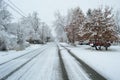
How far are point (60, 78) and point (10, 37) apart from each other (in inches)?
1026

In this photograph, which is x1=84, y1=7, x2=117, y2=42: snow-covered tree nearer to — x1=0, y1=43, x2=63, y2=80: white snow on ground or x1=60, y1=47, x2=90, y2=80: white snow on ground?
x1=0, y1=43, x2=63, y2=80: white snow on ground

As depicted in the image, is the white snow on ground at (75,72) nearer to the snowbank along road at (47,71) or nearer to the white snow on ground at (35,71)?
the snowbank along road at (47,71)

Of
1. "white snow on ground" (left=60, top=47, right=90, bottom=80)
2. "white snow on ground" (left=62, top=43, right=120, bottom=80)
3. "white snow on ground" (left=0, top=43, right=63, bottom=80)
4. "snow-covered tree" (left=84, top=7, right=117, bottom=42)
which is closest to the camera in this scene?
"white snow on ground" (left=60, top=47, right=90, bottom=80)

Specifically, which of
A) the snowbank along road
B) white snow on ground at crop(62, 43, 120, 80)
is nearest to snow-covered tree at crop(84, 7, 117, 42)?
white snow on ground at crop(62, 43, 120, 80)

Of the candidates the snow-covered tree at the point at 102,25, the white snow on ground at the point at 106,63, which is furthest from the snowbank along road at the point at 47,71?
the snow-covered tree at the point at 102,25

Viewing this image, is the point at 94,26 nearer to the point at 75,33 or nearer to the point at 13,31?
the point at 13,31

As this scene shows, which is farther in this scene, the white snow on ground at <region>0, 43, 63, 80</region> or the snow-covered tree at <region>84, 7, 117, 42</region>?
the snow-covered tree at <region>84, 7, 117, 42</region>

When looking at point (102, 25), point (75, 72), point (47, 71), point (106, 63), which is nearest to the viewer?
point (75, 72)

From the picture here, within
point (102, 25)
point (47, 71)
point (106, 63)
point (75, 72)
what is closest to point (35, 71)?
point (47, 71)

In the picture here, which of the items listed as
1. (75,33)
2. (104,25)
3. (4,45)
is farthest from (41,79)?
(75,33)

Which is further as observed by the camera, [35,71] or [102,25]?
[102,25]

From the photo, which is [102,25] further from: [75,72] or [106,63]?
[75,72]

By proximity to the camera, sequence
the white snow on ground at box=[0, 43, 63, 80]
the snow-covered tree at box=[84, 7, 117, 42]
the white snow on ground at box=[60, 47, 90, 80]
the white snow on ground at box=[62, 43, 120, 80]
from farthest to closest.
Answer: the snow-covered tree at box=[84, 7, 117, 42] → the white snow on ground at box=[62, 43, 120, 80] → the white snow on ground at box=[0, 43, 63, 80] → the white snow on ground at box=[60, 47, 90, 80]

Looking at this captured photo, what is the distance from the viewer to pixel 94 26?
3578 cm
